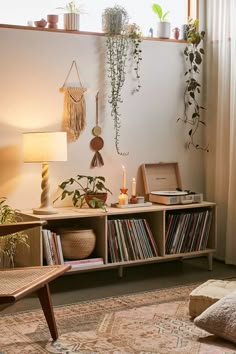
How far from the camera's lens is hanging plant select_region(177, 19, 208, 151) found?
5188 mm

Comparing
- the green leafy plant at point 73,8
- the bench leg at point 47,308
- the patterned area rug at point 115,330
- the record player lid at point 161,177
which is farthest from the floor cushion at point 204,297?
the green leafy plant at point 73,8

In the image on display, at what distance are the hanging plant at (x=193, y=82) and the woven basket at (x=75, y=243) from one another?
1427 mm

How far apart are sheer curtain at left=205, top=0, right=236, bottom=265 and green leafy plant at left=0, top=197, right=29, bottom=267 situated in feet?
5.73

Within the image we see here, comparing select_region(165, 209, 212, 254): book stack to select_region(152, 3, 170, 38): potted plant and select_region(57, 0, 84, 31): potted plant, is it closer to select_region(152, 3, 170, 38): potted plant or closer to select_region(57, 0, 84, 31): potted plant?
select_region(152, 3, 170, 38): potted plant

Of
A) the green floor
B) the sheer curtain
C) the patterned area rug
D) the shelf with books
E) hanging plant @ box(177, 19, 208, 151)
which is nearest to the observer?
the patterned area rug

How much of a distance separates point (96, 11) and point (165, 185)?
4.91 feet

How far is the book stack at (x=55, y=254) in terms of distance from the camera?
4191 mm

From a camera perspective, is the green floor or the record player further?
the record player

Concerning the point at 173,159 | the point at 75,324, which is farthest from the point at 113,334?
the point at 173,159

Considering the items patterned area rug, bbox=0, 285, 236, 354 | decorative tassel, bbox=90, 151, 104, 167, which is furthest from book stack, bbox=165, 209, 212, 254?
patterned area rug, bbox=0, 285, 236, 354

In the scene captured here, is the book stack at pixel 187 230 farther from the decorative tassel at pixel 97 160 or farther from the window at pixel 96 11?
the window at pixel 96 11

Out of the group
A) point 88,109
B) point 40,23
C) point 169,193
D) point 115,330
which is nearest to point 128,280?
point 169,193

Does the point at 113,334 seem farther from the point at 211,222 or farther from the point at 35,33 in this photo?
the point at 35,33

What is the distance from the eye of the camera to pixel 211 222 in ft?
16.2
